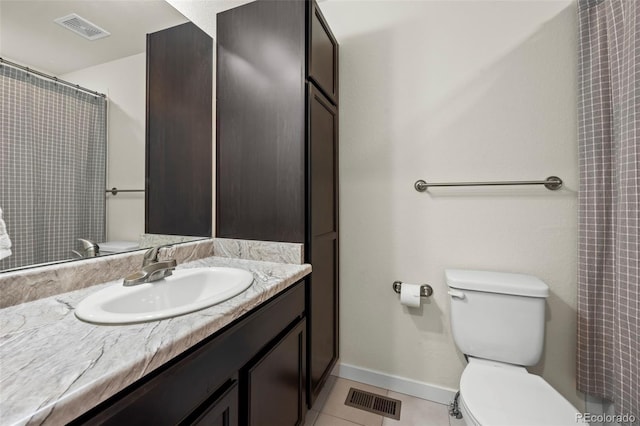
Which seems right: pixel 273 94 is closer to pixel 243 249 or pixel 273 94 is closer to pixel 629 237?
pixel 243 249

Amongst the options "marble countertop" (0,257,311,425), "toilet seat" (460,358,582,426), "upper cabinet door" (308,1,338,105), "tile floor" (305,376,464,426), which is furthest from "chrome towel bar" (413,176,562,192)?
"tile floor" (305,376,464,426)

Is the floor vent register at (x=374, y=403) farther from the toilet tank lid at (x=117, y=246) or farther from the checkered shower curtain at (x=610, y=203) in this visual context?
the toilet tank lid at (x=117, y=246)

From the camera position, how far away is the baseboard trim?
4.82 feet

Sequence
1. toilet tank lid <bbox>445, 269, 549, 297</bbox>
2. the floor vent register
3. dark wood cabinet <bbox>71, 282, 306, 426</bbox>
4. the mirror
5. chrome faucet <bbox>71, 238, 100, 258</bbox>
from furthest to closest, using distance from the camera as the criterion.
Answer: the floor vent register
toilet tank lid <bbox>445, 269, 549, 297</bbox>
chrome faucet <bbox>71, 238, 100, 258</bbox>
the mirror
dark wood cabinet <bbox>71, 282, 306, 426</bbox>

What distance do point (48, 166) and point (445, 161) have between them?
1697 millimetres

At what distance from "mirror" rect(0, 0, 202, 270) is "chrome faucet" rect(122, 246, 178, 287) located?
111 millimetres

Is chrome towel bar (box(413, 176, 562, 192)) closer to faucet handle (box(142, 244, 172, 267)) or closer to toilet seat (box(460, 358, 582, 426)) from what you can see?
toilet seat (box(460, 358, 582, 426))

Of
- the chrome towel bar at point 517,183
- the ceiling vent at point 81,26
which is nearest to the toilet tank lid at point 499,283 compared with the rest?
the chrome towel bar at point 517,183

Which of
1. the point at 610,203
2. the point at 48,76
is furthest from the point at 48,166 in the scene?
the point at 610,203

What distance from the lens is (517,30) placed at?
4.35 ft

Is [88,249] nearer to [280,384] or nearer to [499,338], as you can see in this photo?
[280,384]

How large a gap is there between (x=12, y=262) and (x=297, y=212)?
93 cm

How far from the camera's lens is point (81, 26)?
0.89 m

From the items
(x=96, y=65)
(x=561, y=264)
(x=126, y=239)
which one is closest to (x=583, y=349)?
(x=561, y=264)
